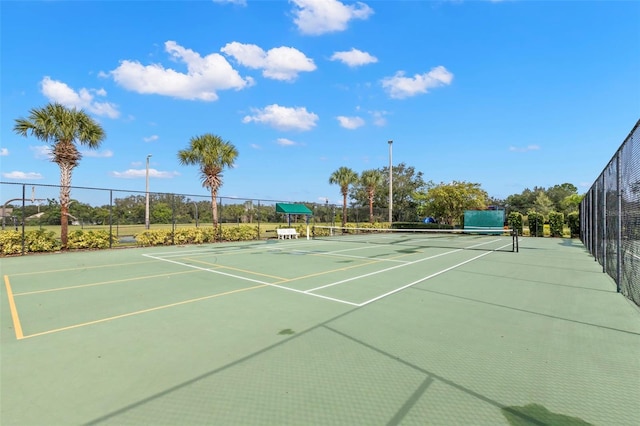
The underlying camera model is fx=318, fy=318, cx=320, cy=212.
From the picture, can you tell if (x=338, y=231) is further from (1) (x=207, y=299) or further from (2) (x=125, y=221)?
(1) (x=207, y=299)

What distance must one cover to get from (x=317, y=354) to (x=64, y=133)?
17.1 metres

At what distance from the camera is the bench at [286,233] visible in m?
23.0

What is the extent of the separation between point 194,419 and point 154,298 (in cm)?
429

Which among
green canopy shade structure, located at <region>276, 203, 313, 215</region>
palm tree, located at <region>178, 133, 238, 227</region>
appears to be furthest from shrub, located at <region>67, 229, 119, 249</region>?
green canopy shade structure, located at <region>276, 203, 313, 215</region>

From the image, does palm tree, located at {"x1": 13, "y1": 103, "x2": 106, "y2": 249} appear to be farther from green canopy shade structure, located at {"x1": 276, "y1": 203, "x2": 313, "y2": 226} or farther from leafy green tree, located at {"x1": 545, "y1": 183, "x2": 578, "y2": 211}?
leafy green tree, located at {"x1": 545, "y1": 183, "x2": 578, "y2": 211}

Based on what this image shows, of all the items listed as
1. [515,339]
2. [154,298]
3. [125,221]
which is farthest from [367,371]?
[125,221]

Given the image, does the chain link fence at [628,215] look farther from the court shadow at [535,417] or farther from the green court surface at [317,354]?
the court shadow at [535,417]

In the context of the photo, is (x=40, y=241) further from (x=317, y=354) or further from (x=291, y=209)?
(x=291, y=209)

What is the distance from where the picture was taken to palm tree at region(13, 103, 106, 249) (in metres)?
14.3

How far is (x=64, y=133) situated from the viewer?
14.8 metres

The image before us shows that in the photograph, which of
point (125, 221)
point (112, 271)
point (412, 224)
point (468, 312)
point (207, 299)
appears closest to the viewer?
point (468, 312)

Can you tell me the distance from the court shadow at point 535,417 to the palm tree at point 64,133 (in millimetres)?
17986

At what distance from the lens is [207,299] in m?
6.06

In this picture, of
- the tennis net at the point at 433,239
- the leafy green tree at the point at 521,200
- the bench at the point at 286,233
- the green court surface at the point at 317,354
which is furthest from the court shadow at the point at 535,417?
the leafy green tree at the point at 521,200
